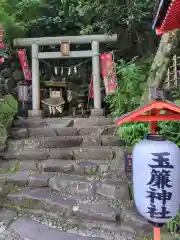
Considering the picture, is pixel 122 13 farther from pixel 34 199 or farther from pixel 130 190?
pixel 34 199

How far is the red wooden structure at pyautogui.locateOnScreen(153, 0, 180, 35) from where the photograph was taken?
2744mm

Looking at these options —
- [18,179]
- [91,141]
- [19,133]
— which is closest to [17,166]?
[18,179]

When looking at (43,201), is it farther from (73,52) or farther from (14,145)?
(73,52)

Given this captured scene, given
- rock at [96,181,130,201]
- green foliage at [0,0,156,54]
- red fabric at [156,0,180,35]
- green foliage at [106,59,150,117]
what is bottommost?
rock at [96,181,130,201]

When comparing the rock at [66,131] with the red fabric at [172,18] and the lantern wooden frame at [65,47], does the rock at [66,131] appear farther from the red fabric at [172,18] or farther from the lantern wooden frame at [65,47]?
the red fabric at [172,18]

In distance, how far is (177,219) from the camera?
3482 mm

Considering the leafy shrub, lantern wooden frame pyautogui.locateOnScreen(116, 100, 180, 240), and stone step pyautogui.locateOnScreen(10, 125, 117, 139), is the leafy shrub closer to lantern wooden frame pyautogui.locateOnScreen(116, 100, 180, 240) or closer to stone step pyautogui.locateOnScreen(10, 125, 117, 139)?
stone step pyautogui.locateOnScreen(10, 125, 117, 139)

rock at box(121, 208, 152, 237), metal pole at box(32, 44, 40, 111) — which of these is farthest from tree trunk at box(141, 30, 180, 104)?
metal pole at box(32, 44, 40, 111)

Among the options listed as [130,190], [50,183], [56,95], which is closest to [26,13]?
[56,95]

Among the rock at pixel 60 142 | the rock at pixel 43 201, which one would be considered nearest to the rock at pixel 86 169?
the rock at pixel 43 201

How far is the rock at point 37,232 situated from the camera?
348cm

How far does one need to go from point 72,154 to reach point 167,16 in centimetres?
401

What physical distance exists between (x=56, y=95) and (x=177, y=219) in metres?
7.53

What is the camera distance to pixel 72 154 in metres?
5.89
